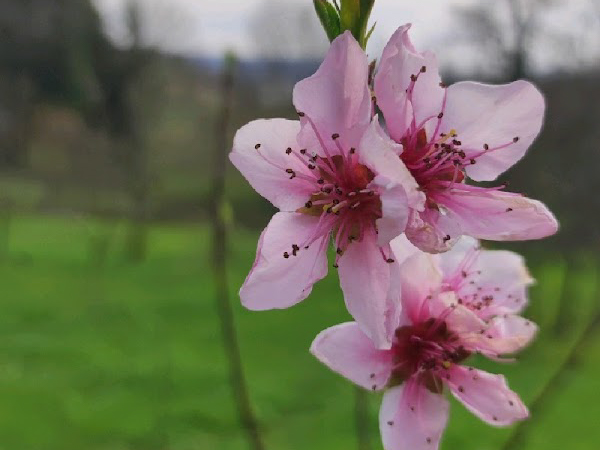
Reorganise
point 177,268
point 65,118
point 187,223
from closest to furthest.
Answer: point 177,268 < point 65,118 < point 187,223

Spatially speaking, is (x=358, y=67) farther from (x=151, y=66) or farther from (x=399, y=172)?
(x=151, y=66)

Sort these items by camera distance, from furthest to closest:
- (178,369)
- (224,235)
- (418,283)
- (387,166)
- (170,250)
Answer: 1. (170,250)
2. (178,369)
3. (224,235)
4. (418,283)
5. (387,166)

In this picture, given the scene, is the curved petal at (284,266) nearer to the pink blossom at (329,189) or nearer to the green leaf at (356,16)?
the pink blossom at (329,189)

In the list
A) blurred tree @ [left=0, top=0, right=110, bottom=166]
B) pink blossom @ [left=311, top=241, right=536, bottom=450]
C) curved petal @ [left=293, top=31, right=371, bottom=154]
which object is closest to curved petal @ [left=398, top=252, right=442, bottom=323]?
pink blossom @ [left=311, top=241, right=536, bottom=450]

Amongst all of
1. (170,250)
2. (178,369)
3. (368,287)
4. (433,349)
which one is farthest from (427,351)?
(170,250)

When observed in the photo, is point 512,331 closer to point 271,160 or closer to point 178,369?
point 271,160

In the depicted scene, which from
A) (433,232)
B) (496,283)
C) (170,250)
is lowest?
(170,250)

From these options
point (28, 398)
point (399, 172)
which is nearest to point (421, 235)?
point (399, 172)
